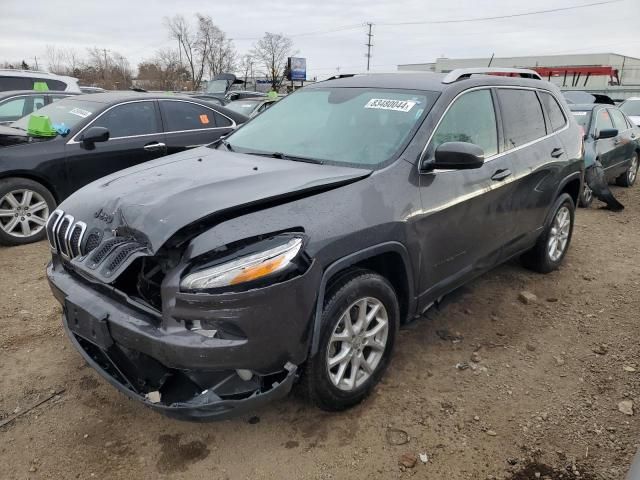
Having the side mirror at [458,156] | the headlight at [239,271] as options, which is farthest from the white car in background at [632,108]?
the headlight at [239,271]

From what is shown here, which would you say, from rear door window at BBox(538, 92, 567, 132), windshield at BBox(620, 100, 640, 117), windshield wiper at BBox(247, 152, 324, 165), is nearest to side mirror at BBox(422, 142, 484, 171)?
windshield wiper at BBox(247, 152, 324, 165)

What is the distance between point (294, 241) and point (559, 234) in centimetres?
369

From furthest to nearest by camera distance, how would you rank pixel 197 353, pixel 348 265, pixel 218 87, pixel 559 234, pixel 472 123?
pixel 218 87 < pixel 559 234 < pixel 472 123 < pixel 348 265 < pixel 197 353

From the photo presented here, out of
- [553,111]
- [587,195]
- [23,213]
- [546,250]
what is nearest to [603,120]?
[587,195]

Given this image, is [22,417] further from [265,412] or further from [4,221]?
[4,221]

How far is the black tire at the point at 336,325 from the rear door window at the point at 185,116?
4.55 meters

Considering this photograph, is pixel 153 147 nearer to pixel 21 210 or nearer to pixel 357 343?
pixel 21 210

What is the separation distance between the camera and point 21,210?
5422mm

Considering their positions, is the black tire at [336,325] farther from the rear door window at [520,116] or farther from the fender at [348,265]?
the rear door window at [520,116]

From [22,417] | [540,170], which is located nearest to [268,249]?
[22,417]

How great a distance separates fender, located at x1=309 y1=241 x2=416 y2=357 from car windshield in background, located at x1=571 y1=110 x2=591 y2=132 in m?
6.49

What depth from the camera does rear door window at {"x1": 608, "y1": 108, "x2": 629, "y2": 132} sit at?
8.71 m

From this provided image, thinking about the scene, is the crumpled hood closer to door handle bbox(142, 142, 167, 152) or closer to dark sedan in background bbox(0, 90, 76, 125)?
door handle bbox(142, 142, 167, 152)

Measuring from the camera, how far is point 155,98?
636 cm
